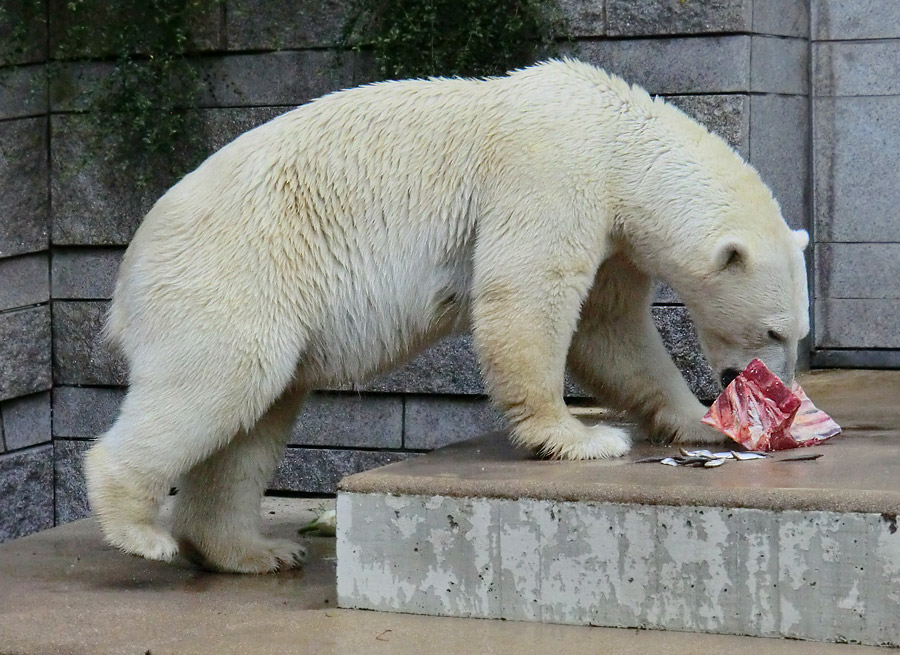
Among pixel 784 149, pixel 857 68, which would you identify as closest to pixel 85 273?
pixel 784 149

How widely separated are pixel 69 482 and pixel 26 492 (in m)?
0.22

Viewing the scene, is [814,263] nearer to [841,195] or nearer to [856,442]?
[841,195]

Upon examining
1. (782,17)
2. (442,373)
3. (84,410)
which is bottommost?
(84,410)

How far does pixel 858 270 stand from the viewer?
20.0ft

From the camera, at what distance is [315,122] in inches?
167

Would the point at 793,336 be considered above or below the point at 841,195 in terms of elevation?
below

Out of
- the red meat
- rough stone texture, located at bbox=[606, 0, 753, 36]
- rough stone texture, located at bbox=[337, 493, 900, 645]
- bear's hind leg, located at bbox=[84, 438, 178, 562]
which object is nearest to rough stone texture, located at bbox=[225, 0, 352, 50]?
rough stone texture, located at bbox=[606, 0, 753, 36]

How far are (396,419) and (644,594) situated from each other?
113 inches

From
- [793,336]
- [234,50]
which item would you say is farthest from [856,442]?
[234,50]

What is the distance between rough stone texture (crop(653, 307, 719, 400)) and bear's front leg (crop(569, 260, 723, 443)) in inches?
50.2

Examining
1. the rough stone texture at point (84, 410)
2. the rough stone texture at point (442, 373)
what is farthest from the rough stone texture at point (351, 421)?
the rough stone texture at point (84, 410)

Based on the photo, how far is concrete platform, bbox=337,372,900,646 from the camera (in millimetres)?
3256

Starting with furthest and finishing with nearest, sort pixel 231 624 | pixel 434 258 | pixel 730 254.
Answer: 1. pixel 434 258
2. pixel 730 254
3. pixel 231 624

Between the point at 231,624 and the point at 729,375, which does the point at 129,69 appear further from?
the point at 729,375
